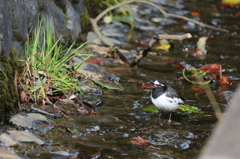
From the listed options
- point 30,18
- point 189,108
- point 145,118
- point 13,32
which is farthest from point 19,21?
point 189,108

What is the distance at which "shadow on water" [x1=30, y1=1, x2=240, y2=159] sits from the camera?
13.1 ft

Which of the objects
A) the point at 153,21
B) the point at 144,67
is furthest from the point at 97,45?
the point at 153,21

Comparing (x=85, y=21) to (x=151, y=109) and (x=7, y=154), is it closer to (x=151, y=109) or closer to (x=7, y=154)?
(x=151, y=109)

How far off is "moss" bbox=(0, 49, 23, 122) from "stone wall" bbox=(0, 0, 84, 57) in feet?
0.37

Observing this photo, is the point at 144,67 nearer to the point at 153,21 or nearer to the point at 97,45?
the point at 97,45

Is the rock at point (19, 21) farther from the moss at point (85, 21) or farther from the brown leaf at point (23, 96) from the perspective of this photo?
the moss at point (85, 21)

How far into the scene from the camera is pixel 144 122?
489cm

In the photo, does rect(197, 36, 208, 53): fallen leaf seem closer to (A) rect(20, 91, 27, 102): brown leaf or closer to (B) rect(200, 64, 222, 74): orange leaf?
(B) rect(200, 64, 222, 74): orange leaf

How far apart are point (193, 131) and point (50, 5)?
3237mm

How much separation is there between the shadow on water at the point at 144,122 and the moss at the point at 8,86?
538 mm

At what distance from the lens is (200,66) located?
7.34 m

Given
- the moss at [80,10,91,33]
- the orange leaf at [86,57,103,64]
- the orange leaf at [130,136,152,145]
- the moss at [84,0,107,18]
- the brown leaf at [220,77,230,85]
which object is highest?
the moss at [84,0,107,18]

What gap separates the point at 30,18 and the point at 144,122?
7.15 ft

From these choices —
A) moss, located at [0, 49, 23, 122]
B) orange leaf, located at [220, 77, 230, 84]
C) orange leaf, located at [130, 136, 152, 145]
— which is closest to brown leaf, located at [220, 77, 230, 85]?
orange leaf, located at [220, 77, 230, 84]
